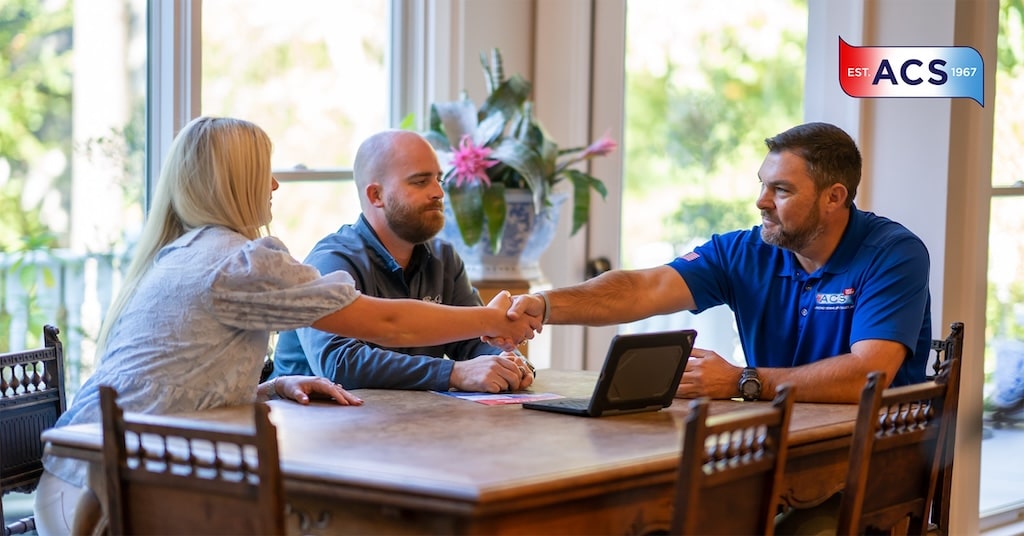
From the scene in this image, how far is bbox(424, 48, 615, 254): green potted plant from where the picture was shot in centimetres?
388

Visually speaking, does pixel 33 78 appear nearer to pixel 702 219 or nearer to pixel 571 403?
pixel 571 403

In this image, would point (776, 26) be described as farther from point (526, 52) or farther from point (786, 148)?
point (786, 148)

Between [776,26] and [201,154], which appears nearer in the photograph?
[201,154]

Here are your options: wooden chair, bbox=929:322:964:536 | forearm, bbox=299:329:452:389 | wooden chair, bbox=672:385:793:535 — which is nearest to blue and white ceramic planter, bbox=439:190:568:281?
forearm, bbox=299:329:452:389

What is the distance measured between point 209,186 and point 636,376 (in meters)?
0.92

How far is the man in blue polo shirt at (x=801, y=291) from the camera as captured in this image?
109 inches

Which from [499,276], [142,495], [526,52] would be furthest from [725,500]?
[526,52]

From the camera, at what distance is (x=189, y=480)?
191 centimetres

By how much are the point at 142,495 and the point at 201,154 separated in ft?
2.52

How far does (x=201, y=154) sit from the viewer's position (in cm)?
247

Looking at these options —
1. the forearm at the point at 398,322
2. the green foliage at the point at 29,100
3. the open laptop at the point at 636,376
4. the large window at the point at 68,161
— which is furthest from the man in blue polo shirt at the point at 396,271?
the green foliage at the point at 29,100

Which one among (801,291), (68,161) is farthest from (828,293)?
(68,161)

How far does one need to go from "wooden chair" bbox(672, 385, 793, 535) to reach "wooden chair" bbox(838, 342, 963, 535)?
8.1 inches

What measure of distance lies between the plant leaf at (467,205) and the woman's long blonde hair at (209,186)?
1.37 metres
